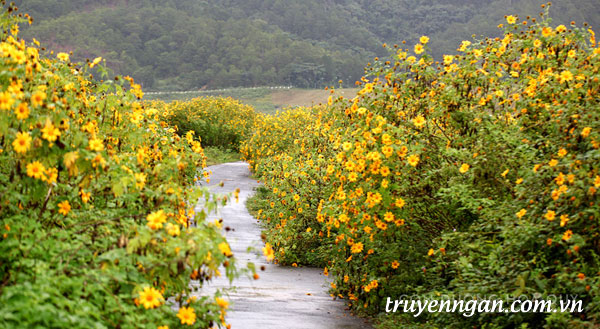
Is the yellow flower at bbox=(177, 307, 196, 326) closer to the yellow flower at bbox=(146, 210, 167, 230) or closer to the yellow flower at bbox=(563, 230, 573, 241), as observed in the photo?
the yellow flower at bbox=(146, 210, 167, 230)

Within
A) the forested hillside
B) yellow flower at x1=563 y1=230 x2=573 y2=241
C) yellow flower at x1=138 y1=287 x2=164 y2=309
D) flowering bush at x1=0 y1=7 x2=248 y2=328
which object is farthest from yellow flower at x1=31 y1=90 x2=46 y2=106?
the forested hillside

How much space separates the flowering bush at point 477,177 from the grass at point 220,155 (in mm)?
22438

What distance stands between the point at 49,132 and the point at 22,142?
0.46 ft

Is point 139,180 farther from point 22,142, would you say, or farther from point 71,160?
point 22,142

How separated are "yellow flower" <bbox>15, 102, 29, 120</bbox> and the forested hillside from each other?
67.5 meters

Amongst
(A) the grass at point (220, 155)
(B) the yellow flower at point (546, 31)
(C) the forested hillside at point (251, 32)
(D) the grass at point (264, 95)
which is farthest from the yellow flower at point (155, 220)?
(C) the forested hillside at point (251, 32)

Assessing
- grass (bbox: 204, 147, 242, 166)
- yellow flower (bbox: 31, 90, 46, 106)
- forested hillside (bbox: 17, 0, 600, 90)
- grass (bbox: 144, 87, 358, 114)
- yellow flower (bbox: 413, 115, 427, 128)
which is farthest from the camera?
forested hillside (bbox: 17, 0, 600, 90)

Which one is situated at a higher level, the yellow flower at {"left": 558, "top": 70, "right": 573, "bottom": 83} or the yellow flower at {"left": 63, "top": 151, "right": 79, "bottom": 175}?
the yellow flower at {"left": 558, "top": 70, "right": 573, "bottom": 83}

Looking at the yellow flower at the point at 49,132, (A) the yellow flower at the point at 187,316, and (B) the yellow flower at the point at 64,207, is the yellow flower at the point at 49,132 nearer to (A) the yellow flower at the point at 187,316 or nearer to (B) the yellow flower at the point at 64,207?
(B) the yellow flower at the point at 64,207

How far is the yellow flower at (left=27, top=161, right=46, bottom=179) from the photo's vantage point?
349 centimetres

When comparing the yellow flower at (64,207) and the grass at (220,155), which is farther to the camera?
the grass at (220,155)

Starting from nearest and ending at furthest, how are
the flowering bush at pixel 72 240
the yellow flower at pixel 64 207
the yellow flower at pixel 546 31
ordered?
1. the flowering bush at pixel 72 240
2. the yellow flower at pixel 64 207
3. the yellow flower at pixel 546 31

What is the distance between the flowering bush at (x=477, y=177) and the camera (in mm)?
4719

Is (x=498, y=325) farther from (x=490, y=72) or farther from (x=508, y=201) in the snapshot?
(x=490, y=72)
